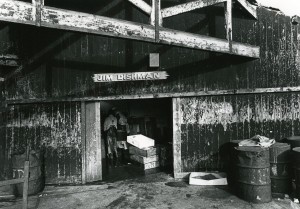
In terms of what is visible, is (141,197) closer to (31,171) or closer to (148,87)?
(31,171)

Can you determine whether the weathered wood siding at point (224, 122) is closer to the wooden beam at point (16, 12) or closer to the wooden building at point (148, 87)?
the wooden building at point (148, 87)

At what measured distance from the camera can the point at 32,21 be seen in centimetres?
383

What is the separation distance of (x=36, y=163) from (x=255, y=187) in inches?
206

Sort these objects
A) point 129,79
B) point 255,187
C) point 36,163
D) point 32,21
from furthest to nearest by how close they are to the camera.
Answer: point 129,79, point 36,163, point 255,187, point 32,21

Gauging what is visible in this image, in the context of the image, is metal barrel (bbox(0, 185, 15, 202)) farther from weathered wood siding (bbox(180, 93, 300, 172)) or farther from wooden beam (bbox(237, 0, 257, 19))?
wooden beam (bbox(237, 0, 257, 19))

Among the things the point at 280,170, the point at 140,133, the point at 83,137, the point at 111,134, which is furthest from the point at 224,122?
the point at 140,133

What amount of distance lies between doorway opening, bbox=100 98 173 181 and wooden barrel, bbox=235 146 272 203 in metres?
2.81

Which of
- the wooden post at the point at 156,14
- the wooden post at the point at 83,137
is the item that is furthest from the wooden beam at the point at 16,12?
the wooden post at the point at 83,137

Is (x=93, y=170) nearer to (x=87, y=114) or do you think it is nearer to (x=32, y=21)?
(x=87, y=114)

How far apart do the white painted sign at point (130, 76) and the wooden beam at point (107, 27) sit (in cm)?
196

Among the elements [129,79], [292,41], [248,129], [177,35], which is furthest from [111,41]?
[292,41]

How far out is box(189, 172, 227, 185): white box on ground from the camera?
665 cm

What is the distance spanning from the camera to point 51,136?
281 inches


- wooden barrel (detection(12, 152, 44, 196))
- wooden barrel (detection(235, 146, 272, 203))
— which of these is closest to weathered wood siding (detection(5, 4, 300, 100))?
wooden barrel (detection(12, 152, 44, 196))
